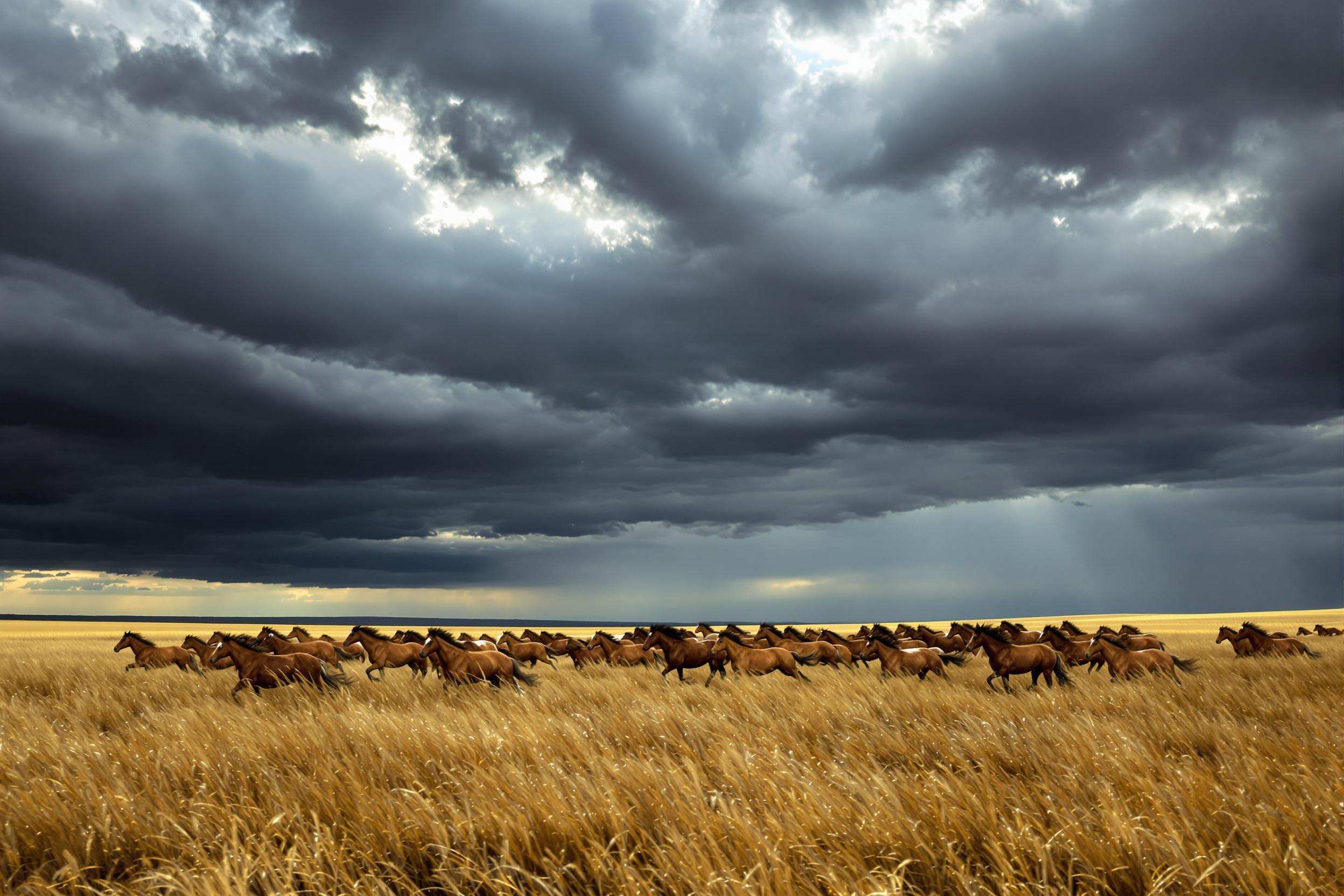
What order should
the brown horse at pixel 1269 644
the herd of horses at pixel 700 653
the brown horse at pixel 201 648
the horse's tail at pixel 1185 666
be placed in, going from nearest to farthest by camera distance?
the herd of horses at pixel 700 653 < the horse's tail at pixel 1185 666 < the brown horse at pixel 201 648 < the brown horse at pixel 1269 644

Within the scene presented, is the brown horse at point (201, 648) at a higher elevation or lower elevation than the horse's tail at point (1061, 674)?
lower

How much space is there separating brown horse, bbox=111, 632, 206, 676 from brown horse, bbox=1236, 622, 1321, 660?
39427 millimetres

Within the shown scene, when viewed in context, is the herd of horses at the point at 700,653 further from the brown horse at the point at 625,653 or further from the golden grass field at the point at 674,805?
the golden grass field at the point at 674,805

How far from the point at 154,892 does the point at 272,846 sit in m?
0.63

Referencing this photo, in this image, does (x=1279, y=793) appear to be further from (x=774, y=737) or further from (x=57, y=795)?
(x=57, y=795)

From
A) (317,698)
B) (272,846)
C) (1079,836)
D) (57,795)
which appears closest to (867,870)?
(1079,836)

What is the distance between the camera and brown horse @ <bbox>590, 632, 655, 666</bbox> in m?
27.3

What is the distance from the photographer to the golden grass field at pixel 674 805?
3596 mm

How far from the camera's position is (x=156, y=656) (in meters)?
23.8

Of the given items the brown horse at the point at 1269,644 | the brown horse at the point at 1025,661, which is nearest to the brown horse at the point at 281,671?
the brown horse at the point at 1025,661

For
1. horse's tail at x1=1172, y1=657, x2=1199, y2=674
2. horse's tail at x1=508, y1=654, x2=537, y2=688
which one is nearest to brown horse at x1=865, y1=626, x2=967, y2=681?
horse's tail at x1=1172, y1=657, x2=1199, y2=674

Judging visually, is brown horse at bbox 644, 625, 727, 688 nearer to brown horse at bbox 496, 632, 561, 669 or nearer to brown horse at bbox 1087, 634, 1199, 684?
brown horse at bbox 496, 632, 561, 669

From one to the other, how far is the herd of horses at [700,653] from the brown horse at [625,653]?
0.05 m

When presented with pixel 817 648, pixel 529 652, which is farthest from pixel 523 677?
pixel 817 648
